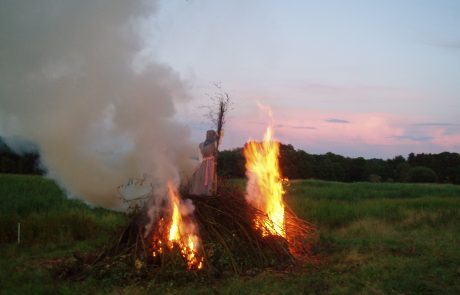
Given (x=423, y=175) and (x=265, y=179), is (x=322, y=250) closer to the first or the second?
(x=265, y=179)

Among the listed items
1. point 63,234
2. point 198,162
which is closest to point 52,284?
point 198,162

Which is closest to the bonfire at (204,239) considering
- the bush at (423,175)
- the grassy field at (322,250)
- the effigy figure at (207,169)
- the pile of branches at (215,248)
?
the pile of branches at (215,248)

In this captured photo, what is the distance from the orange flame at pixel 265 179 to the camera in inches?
444

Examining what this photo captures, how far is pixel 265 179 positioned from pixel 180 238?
11.2 feet

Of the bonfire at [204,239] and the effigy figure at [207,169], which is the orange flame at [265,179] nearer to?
the bonfire at [204,239]

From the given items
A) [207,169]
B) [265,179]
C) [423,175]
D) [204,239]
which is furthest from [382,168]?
[204,239]

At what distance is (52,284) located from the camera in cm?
784

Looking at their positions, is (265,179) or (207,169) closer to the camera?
(207,169)

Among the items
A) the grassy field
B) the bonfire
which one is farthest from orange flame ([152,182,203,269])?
the grassy field

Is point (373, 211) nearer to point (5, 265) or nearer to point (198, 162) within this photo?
point (198, 162)

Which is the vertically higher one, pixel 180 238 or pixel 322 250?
pixel 180 238

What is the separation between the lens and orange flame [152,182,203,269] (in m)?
8.38

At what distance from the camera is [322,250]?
10.8 meters

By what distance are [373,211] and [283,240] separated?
9.46 metres
